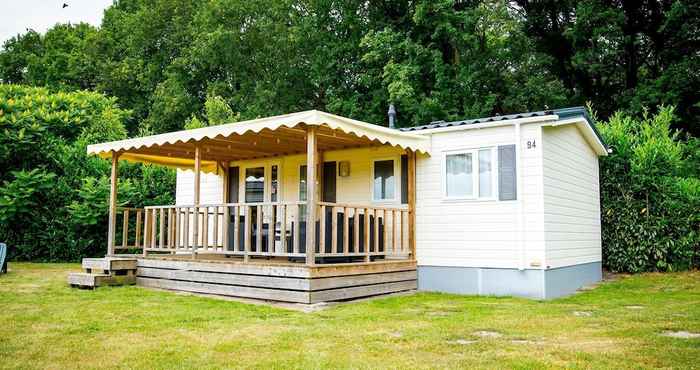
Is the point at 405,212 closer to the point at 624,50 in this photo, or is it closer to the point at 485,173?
the point at 485,173

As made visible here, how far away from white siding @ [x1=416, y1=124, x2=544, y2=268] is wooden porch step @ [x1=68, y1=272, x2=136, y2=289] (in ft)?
16.9

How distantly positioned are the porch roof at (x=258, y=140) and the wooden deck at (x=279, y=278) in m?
1.91

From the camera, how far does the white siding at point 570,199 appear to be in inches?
363

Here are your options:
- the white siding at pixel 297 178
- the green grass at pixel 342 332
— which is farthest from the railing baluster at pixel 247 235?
the white siding at pixel 297 178

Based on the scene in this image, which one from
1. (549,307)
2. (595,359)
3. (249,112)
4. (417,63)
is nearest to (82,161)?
(249,112)

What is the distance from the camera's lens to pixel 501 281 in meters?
9.19

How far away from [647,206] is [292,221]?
726 centimetres

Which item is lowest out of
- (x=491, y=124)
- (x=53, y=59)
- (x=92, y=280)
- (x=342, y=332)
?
(x=342, y=332)

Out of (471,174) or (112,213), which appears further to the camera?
(112,213)

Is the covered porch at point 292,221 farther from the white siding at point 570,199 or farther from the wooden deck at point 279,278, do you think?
the white siding at point 570,199

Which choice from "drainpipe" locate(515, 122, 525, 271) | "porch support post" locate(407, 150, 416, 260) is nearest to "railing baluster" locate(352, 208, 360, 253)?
"porch support post" locate(407, 150, 416, 260)

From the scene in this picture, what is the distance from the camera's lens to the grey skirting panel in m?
8.91

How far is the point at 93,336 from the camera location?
228 inches

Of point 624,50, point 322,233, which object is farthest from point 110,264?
point 624,50
